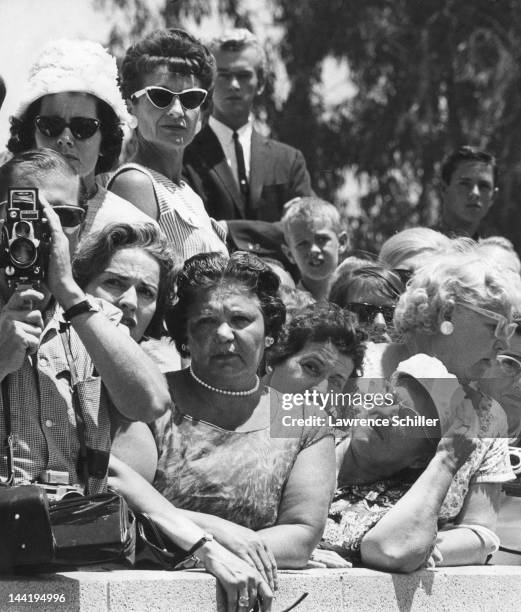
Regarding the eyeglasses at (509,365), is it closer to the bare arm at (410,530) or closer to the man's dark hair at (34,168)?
the bare arm at (410,530)

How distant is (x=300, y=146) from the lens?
46.2 ft

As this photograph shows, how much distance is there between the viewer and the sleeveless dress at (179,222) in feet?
16.7

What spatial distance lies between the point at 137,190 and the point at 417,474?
139cm

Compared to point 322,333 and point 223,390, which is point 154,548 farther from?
point 322,333

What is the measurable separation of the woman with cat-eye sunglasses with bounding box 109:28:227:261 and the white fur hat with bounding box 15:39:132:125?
275 mm

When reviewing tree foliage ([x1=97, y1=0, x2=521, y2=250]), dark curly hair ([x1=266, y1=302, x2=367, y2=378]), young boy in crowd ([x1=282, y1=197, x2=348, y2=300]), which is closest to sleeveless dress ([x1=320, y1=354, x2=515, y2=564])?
dark curly hair ([x1=266, y1=302, x2=367, y2=378])

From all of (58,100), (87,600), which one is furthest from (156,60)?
(87,600)

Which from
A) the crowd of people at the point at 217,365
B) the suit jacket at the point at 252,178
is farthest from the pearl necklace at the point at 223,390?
the suit jacket at the point at 252,178

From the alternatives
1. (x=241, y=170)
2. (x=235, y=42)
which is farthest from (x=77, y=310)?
(x=235, y=42)

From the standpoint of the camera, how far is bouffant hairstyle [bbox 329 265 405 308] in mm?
5590

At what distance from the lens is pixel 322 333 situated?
16.5 feet

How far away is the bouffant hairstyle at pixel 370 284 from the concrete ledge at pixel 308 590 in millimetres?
1348

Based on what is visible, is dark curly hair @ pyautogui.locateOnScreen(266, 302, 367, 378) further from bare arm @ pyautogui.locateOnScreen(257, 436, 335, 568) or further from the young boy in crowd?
the young boy in crowd

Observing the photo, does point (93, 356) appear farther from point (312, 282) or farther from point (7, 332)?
point (312, 282)
